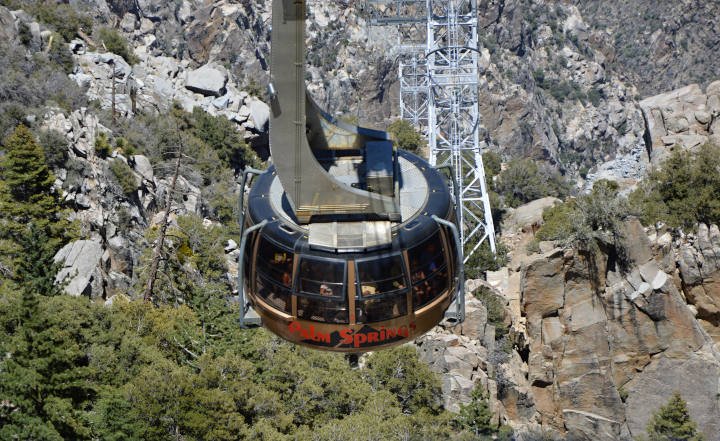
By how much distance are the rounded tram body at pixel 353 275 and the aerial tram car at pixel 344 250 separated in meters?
0.01

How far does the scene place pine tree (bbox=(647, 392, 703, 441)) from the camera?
29.7 metres

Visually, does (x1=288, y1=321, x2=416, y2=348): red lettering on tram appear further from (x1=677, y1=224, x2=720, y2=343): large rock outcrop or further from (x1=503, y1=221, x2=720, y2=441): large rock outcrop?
(x1=677, y1=224, x2=720, y2=343): large rock outcrop

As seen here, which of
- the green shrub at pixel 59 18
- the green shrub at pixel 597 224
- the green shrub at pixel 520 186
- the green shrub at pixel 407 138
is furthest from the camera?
the green shrub at pixel 520 186

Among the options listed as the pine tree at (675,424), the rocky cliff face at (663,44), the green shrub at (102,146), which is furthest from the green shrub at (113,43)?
the rocky cliff face at (663,44)

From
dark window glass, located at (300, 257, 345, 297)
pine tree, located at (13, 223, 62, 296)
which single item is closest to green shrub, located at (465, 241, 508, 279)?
pine tree, located at (13, 223, 62, 296)

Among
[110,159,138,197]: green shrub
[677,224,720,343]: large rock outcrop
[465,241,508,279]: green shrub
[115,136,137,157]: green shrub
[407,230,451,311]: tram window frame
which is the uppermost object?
[407,230,451,311]: tram window frame

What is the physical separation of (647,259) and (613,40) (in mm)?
122064

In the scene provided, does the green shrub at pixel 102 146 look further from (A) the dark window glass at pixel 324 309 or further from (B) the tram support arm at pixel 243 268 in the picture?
(A) the dark window glass at pixel 324 309

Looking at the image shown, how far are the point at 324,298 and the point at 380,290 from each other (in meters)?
0.79

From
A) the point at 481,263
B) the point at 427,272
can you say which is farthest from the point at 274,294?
the point at 481,263

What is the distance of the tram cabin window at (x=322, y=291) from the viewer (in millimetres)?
10016

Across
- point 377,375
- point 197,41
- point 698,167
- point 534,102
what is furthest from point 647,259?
point 534,102

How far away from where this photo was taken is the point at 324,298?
33.3 ft

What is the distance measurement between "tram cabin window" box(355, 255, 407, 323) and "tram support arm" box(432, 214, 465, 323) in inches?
33.7
